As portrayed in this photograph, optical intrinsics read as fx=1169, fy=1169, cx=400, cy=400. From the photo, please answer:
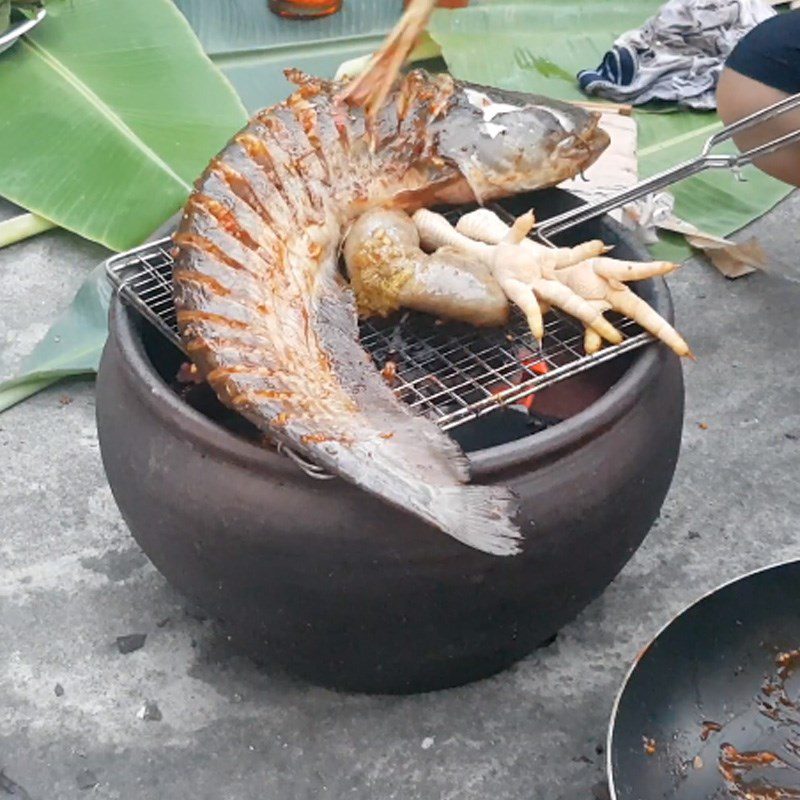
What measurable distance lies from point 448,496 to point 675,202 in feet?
10.7

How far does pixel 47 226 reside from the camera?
4938 mm

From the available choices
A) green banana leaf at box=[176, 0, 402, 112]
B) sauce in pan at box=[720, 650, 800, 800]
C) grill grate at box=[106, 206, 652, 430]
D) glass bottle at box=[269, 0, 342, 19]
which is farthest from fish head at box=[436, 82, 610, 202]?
glass bottle at box=[269, 0, 342, 19]

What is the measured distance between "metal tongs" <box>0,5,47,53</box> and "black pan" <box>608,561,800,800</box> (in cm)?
388

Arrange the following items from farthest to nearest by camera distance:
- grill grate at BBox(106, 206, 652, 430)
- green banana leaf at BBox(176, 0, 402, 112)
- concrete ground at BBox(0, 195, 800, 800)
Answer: green banana leaf at BBox(176, 0, 402, 112) < concrete ground at BBox(0, 195, 800, 800) < grill grate at BBox(106, 206, 652, 430)

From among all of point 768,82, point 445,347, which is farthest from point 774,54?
point 445,347

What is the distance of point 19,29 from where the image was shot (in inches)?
200

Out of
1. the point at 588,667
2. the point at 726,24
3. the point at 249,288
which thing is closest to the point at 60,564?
the point at 249,288

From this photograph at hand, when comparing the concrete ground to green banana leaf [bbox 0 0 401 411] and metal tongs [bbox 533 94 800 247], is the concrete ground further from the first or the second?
metal tongs [bbox 533 94 800 247]

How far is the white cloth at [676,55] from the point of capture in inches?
221

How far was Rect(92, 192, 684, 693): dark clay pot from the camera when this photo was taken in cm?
249

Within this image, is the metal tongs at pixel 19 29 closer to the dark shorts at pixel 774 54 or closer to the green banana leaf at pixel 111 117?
the green banana leaf at pixel 111 117

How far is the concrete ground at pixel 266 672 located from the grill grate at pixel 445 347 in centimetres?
88

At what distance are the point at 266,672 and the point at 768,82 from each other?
2.78 metres

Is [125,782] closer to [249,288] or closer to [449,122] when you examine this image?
[249,288]
